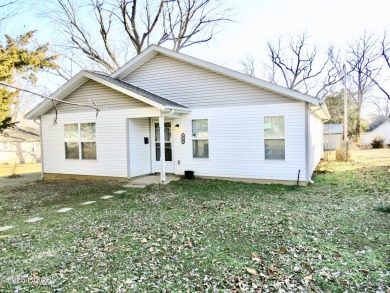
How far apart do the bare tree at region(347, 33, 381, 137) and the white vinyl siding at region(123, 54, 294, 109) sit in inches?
1132

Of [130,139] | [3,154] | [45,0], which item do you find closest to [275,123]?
[130,139]

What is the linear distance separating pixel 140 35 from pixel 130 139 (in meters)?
15.8

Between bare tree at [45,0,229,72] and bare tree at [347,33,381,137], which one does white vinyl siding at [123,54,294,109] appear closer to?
bare tree at [45,0,229,72]

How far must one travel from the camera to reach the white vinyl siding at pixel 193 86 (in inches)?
377

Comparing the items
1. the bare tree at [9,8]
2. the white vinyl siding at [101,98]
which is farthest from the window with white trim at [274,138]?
the bare tree at [9,8]

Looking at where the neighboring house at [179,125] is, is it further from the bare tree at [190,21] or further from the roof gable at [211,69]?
the bare tree at [190,21]

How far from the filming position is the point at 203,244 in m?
4.36

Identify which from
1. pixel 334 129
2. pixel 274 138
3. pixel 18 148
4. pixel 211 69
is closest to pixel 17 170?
pixel 18 148

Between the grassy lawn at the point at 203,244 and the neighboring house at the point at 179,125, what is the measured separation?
200 cm

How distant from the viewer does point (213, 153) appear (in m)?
10.2

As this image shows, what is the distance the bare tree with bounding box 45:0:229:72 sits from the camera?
22.3 m

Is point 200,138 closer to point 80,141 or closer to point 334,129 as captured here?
point 80,141

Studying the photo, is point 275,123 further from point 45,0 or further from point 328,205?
point 45,0

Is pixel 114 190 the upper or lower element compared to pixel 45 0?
lower
